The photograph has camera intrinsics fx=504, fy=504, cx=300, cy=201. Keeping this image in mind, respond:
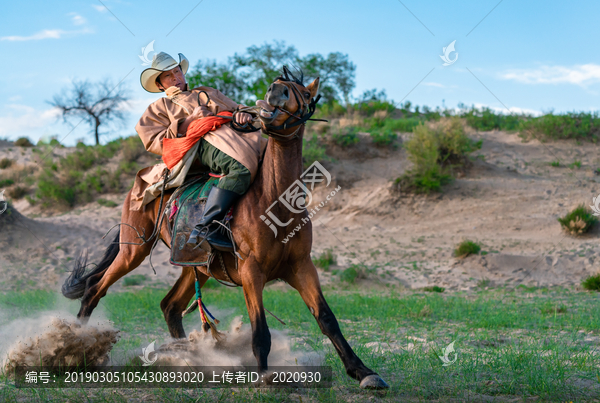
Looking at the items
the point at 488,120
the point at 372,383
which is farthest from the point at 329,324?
the point at 488,120

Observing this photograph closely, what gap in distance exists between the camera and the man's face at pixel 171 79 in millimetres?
5316

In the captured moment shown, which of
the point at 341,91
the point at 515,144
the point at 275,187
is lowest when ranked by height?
the point at 275,187

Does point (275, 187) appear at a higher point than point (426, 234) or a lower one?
higher

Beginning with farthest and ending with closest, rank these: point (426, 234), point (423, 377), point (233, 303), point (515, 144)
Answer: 1. point (515, 144)
2. point (426, 234)
3. point (233, 303)
4. point (423, 377)

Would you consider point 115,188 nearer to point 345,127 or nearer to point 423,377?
point 345,127

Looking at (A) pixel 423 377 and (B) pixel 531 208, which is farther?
(B) pixel 531 208

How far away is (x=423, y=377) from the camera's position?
13.4 feet

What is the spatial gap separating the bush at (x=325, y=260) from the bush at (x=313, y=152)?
5.31m

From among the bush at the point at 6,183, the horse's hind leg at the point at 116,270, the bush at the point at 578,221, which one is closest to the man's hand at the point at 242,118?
the horse's hind leg at the point at 116,270

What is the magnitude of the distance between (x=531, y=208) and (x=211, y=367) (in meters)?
14.8

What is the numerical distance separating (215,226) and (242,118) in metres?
0.99

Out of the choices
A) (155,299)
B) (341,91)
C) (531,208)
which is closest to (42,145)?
(341,91)

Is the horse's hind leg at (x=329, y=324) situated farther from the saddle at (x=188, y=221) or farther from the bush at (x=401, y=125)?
the bush at (x=401, y=125)

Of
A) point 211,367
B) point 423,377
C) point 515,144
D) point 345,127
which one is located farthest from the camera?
point 345,127
